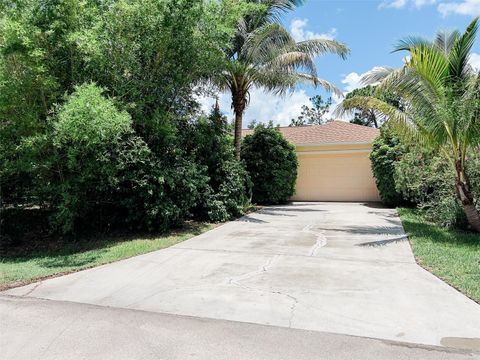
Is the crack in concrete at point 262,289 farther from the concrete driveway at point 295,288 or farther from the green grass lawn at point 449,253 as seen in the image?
the green grass lawn at point 449,253

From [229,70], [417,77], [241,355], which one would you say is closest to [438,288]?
[241,355]

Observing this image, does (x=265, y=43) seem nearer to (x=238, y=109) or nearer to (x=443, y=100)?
(x=238, y=109)

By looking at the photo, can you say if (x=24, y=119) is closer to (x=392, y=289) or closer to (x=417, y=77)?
(x=392, y=289)

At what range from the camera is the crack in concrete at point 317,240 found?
318 inches

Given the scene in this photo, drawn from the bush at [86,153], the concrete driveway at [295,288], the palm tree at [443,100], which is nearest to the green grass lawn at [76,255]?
the concrete driveway at [295,288]

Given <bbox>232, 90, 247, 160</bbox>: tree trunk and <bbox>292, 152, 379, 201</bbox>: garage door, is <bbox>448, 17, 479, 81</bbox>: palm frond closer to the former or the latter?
<bbox>232, 90, 247, 160</bbox>: tree trunk

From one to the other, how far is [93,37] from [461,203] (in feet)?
33.2

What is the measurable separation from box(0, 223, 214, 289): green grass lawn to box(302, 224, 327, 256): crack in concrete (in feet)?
9.51

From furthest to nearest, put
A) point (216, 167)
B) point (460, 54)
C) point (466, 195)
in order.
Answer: point (216, 167) → point (460, 54) → point (466, 195)

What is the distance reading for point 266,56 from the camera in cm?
1350

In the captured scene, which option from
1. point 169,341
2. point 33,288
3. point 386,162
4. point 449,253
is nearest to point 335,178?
point 386,162

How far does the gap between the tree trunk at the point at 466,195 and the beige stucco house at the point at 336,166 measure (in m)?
9.13

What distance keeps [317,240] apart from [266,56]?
7.28 meters

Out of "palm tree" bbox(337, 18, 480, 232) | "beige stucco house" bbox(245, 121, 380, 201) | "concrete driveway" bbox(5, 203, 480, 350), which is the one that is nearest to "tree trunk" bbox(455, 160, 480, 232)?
"palm tree" bbox(337, 18, 480, 232)
